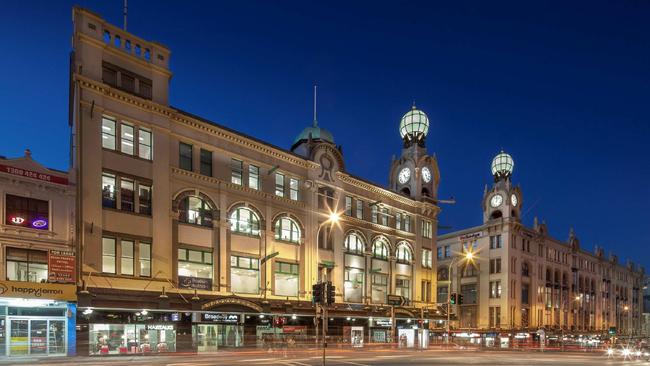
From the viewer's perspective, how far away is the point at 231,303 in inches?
1609

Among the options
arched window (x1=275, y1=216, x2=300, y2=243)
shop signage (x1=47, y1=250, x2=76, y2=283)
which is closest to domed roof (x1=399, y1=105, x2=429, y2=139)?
arched window (x1=275, y1=216, x2=300, y2=243)

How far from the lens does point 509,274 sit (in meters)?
81.2

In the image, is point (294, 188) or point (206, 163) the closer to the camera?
point (206, 163)

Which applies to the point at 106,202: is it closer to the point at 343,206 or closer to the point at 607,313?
the point at 343,206

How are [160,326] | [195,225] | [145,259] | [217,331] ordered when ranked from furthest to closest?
[217,331], [195,225], [160,326], [145,259]

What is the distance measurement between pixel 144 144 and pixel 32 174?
314 inches

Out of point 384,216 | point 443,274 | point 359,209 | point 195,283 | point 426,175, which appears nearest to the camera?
point 195,283

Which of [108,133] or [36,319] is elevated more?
[108,133]

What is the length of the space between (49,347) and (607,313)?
11009 cm

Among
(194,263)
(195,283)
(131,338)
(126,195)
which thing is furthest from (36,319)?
(194,263)

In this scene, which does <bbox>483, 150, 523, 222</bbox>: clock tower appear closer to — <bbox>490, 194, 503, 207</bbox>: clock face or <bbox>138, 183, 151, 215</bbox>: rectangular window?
<bbox>490, 194, 503, 207</bbox>: clock face

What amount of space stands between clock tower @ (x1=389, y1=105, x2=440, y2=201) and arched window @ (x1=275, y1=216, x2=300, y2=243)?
18533 mm

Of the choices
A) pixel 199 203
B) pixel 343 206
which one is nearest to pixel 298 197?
pixel 343 206

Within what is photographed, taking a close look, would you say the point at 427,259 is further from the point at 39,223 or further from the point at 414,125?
the point at 39,223
